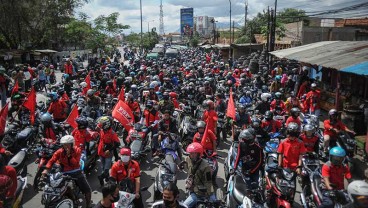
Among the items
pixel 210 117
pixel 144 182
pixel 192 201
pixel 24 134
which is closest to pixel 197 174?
pixel 192 201

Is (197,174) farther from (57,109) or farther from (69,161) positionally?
(57,109)

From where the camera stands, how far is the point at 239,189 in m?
5.83

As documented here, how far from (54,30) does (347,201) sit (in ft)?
130

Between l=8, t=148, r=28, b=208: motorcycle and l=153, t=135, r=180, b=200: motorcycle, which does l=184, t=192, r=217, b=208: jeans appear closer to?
l=153, t=135, r=180, b=200: motorcycle

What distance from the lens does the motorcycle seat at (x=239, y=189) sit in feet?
18.4

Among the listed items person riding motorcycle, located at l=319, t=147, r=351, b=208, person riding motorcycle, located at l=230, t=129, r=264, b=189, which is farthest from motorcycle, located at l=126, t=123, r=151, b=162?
person riding motorcycle, located at l=319, t=147, r=351, b=208

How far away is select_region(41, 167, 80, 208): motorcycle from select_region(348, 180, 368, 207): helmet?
4.47 m

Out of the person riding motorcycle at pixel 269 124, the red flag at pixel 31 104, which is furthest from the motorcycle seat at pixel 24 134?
the person riding motorcycle at pixel 269 124

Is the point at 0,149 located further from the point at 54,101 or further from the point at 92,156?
the point at 54,101

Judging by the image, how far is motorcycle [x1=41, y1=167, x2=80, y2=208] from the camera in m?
5.66

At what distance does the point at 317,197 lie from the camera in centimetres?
581

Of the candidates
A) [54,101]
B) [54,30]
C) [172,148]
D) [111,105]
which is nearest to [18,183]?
[172,148]

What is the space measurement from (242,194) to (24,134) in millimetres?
6554

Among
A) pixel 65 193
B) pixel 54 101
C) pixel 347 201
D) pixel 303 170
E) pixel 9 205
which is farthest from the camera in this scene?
pixel 54 101
